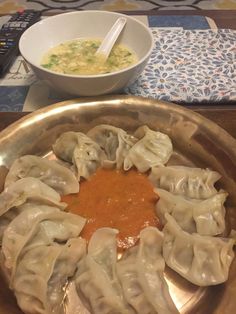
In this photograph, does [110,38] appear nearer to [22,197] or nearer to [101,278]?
[22,197]

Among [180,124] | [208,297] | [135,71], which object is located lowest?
[208,297]

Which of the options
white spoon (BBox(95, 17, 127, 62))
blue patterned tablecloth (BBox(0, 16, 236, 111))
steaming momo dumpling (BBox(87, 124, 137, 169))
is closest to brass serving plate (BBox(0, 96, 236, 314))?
steaming momo dumpling (BBox(87, 124, 137, 169))

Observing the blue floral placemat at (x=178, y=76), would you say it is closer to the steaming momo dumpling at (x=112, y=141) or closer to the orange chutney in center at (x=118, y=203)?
the steaming momo dumpling at (x=112, y=141)

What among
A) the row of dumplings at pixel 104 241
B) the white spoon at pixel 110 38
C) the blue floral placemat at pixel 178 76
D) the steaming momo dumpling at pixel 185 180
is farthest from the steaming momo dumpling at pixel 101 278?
the white spoon at pixel 110 38

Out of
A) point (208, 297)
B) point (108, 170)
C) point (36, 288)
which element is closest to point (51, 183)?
point (108, 170)

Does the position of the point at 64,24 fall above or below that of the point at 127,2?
above

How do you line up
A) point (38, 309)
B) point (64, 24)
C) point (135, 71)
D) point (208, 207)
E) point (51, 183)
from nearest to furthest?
1. point (38, 309)
2. point (208, 207)
3. point (51, 183)
4. point (135, 71)
5. point (64, 24)

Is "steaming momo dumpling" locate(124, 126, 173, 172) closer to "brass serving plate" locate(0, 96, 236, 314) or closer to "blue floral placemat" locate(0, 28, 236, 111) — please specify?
"brass serving plate" locate(0, 96, 236, 314)

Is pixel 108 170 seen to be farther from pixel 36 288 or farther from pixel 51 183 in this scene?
pixel 36 288
